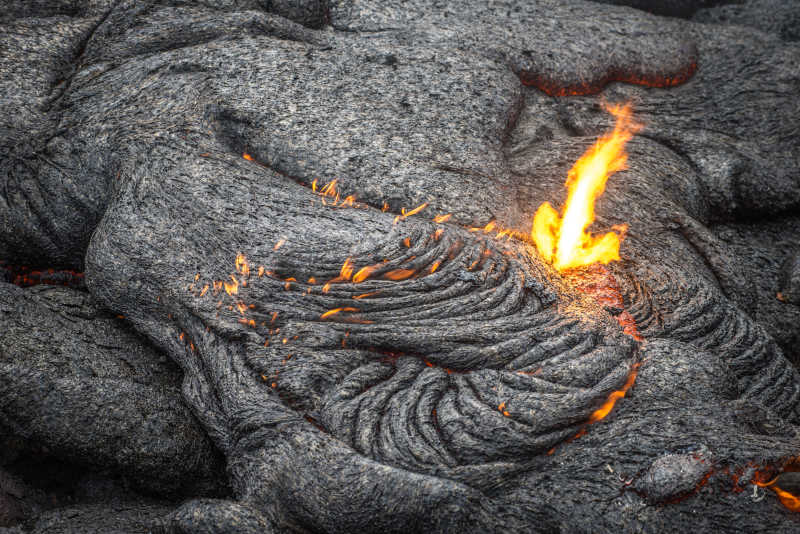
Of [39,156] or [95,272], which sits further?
[39,156]

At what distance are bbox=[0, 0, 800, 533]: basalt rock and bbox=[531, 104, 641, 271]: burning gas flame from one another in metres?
0.16

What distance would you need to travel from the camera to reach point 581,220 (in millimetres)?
6250

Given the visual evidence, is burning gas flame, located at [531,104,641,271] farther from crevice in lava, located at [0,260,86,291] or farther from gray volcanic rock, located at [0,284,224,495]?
crevice in lava, located at [0,260,86,291]

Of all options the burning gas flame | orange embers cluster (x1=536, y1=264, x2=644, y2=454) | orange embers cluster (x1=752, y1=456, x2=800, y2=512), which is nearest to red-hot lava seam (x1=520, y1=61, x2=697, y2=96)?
the burning gas flame

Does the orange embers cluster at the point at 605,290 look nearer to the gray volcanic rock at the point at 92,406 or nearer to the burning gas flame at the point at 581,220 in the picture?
the burning gas flame at the point at 581,220

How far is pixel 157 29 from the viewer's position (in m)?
7.30

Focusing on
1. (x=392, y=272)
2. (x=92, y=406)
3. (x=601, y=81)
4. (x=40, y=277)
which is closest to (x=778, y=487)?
(x=392, y=272)

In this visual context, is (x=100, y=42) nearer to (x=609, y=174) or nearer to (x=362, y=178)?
(x=362, y=178)

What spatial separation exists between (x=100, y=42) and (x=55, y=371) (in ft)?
14.4

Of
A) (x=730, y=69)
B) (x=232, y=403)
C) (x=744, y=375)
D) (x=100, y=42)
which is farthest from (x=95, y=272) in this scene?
(x=730, y=69)

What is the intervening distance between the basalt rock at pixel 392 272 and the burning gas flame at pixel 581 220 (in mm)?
162

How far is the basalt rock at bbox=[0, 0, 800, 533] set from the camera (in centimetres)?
408

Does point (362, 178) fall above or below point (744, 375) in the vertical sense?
above

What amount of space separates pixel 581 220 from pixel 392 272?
229 centimetres
